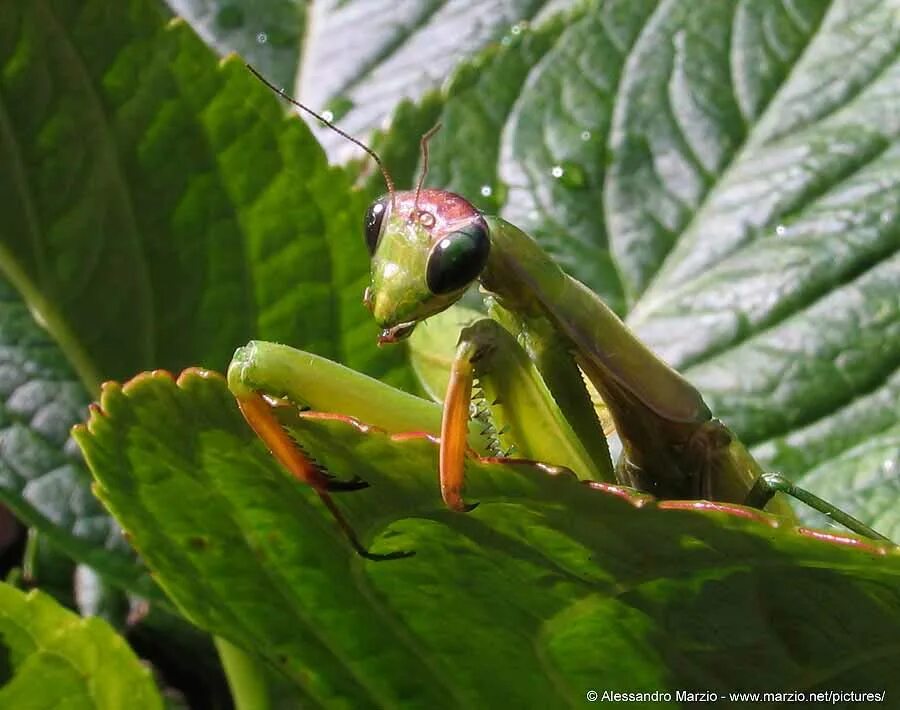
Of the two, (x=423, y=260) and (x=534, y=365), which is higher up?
(x=423, y=260)

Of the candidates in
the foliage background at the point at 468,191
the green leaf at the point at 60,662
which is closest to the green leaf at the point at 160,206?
the foliage background at the point at 468,191

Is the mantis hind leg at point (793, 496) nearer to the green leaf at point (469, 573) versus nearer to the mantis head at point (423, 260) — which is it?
the green leaf at point (469, 573)

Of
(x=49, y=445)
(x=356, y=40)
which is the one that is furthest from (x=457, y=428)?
(x=356, y=40)

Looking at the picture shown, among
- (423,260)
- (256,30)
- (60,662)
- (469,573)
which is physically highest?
(256,30)

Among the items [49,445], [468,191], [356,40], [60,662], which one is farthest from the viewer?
[356,40]

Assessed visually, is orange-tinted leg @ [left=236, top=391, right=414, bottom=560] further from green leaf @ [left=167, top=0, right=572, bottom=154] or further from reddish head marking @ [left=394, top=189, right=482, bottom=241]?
green leaf @ [left=167, top=0, right=572, bottom=154]

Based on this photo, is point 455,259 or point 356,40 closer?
point 455,259

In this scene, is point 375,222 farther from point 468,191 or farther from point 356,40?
point 356,40
